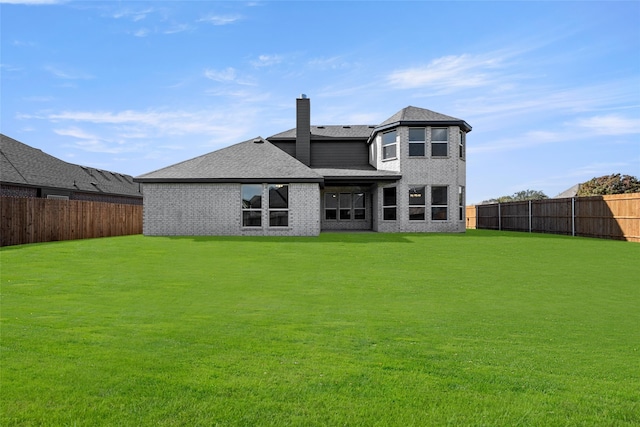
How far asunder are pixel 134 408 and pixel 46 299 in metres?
5.17

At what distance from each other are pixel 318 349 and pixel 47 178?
1126 inches

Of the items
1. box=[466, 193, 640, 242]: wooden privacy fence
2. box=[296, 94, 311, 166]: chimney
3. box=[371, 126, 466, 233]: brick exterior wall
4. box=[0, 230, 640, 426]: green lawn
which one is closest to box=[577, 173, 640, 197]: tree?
box=[466, 193, 640, 242]: wooden privacy fence

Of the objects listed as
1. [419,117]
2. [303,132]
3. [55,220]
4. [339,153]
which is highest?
[419,117]

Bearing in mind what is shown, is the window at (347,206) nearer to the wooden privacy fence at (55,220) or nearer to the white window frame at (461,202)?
the white window frame at (461,202)

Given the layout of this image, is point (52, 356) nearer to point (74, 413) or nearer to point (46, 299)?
point (74, 413)

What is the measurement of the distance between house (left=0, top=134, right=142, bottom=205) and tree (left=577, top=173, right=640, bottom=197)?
4869cm

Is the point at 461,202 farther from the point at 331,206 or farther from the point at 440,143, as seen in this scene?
the point at 331,206

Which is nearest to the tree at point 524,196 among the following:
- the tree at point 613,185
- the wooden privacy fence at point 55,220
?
the tree at point 613,185

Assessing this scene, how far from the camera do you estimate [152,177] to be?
22266 millimetres

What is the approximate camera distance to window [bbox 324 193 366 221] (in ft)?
99.6

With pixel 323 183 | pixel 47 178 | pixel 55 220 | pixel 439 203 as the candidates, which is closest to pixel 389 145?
pixel 439 203

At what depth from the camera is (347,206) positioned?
30391 millimetres

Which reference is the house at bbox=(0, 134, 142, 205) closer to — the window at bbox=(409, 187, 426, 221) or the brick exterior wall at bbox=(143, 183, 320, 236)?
the brick exterior wall at bbox=(143, 183, 320, 236)

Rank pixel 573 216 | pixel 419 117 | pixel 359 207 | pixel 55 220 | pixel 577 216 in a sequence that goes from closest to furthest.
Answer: pixel 55 220 < pixel 577 216 < pixel 419 117 < pixel 573 216 < pixel 359 207
